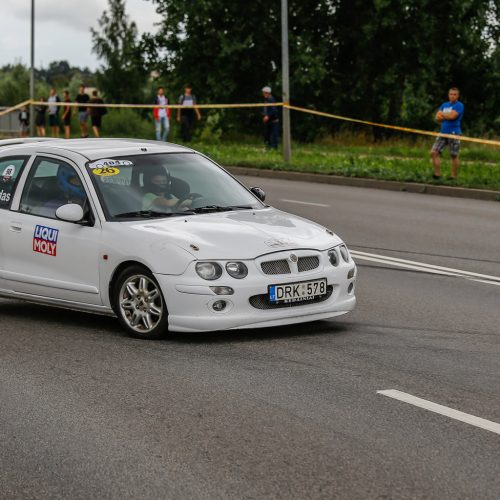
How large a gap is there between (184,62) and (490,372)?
132 feet

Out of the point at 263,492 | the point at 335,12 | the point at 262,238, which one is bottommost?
the point at 263,492

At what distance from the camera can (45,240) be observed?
32.9 feet

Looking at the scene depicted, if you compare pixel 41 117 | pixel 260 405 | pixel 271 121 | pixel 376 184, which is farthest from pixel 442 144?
pixel 41 117

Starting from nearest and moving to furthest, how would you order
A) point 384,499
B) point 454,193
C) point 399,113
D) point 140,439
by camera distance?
point 384,499 < point 140,439 < point 454,193 < point 399,113

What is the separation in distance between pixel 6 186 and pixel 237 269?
102 inches

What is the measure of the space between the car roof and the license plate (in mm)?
2020

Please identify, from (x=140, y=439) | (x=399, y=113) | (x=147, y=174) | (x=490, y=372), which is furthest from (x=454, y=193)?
(x=399, y=113)

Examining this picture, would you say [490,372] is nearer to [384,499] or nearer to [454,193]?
[384,499]

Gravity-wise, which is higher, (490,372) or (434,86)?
(434,86)

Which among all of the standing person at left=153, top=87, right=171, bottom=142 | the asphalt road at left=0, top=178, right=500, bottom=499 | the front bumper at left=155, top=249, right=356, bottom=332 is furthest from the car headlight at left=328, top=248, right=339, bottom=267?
the standing person at left=153, top=87, right=171, bottom=142

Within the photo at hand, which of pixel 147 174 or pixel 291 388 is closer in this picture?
pixel 291 388

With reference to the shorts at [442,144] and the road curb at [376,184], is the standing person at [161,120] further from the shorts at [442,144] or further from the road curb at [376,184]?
the shorts at [442,144]

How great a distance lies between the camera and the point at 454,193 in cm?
2336

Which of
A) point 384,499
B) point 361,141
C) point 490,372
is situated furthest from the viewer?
point 361,141
